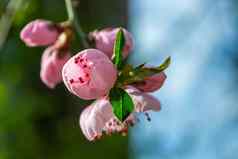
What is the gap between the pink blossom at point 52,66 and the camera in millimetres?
1470

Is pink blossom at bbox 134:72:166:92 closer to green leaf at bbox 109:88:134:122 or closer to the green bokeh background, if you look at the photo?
green leaf at bbox 109:88:134:122

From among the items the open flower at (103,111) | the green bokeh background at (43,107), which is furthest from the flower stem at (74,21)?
the green bokeh background at (43,107)

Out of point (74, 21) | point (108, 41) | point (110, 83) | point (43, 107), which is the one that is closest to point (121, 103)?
point (110, 83)

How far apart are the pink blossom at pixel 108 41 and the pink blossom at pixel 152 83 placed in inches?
2.4

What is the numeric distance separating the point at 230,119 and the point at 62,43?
1.90 m

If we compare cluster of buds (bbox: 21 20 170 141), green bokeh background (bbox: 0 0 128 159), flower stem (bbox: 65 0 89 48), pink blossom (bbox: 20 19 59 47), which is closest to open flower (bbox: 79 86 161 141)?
cluster of buds (bbox: 21 20 170 141)

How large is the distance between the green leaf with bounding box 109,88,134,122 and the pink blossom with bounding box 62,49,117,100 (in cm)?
1

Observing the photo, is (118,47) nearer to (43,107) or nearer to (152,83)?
(152,83)

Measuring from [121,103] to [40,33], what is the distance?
40 centimetres

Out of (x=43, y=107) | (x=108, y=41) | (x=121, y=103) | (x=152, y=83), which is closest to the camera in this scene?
(x=121, y=103)

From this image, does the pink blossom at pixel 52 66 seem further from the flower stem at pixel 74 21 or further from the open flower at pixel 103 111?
the open flower at pixel 103 111

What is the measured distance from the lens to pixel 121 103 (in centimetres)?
113

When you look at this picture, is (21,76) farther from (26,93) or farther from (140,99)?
(140,99)

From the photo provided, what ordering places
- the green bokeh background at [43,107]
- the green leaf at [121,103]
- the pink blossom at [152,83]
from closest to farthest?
the green leaf at [121,103] → the pink blossom at [152,83] → the green bokeh background at [43,107]
